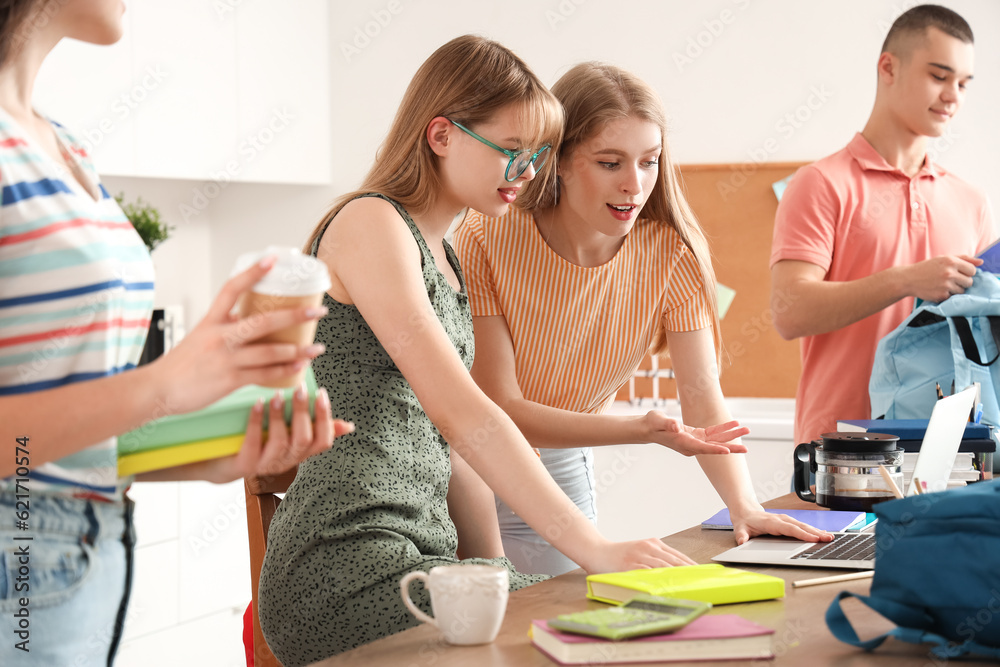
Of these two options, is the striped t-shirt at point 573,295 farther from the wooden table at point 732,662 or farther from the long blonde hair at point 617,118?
the wooden table at point 732,662

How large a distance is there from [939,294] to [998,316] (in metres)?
0.12

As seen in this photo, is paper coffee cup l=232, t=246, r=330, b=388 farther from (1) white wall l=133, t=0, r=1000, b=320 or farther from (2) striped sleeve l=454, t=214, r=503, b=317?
(1) white wall l=133, t=0, r=1000, b=320

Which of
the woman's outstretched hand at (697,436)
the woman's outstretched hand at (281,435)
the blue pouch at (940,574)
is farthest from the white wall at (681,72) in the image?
the woman's outstretched hand at (281,435)

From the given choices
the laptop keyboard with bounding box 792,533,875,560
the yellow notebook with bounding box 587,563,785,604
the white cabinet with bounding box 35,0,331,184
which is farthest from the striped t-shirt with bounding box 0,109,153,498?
the white cabinet with bounding box 35,0,331,184

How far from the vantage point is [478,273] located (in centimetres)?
193

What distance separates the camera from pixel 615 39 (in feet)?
13.6

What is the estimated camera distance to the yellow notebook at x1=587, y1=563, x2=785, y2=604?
1.07m

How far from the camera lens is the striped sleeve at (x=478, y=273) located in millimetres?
1914

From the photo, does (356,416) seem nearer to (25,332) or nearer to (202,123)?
(25,332)

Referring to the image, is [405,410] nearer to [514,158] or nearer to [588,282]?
[514,158]

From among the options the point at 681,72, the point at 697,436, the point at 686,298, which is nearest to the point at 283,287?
the point at 697,436

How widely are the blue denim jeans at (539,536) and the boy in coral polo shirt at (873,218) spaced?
673 mm

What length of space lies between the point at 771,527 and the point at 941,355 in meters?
0.80

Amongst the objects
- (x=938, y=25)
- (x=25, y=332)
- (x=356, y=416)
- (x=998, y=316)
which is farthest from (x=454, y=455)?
(x=938, y=25)
